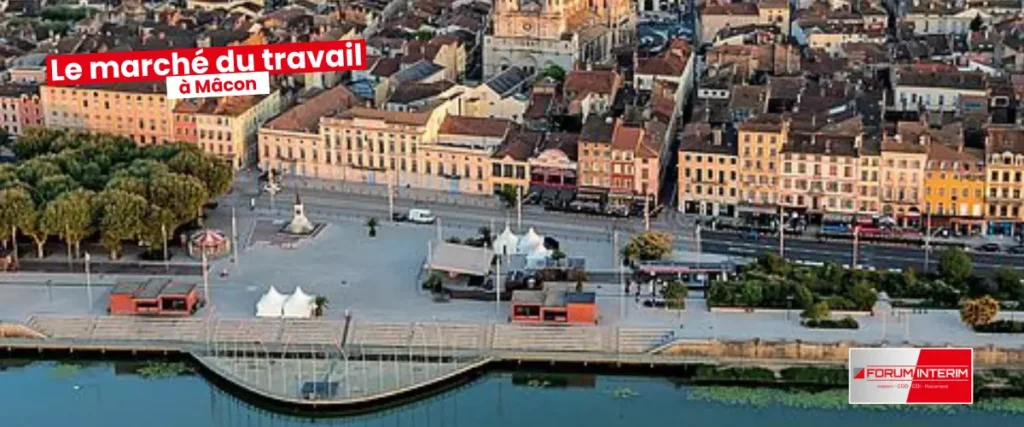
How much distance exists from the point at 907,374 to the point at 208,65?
28.6 meters

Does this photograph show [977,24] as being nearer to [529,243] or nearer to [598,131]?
[598,131]

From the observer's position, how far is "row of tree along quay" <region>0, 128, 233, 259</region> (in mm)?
57406

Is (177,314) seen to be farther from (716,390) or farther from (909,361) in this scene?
(909,361)

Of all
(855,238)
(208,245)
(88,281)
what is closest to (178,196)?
(208,245)

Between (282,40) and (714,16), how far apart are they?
77.6ft

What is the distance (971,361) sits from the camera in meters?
46.4

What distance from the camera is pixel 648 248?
56938mm

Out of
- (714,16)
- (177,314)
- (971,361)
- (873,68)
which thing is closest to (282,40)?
(714,16)

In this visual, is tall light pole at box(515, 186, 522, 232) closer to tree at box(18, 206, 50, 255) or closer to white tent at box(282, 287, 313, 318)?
white tent at box(282, 287, 313, 318)

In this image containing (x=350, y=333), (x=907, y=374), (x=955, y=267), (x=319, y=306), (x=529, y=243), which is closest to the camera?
(x=907, y=374)

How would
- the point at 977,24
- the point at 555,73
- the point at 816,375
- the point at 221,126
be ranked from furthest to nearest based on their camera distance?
the point at 977,24
the point at 555,73
the point at 221,126
the point at 816,375

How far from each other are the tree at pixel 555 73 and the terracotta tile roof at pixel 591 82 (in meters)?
2.79

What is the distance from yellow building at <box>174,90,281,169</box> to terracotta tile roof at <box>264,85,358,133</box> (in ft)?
5.27

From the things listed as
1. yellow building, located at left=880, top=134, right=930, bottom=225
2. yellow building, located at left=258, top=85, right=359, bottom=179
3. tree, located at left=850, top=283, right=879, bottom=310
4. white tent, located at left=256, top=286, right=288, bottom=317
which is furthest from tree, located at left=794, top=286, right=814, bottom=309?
yellow building, located at left=258, top=85, right=359, bottom=179
